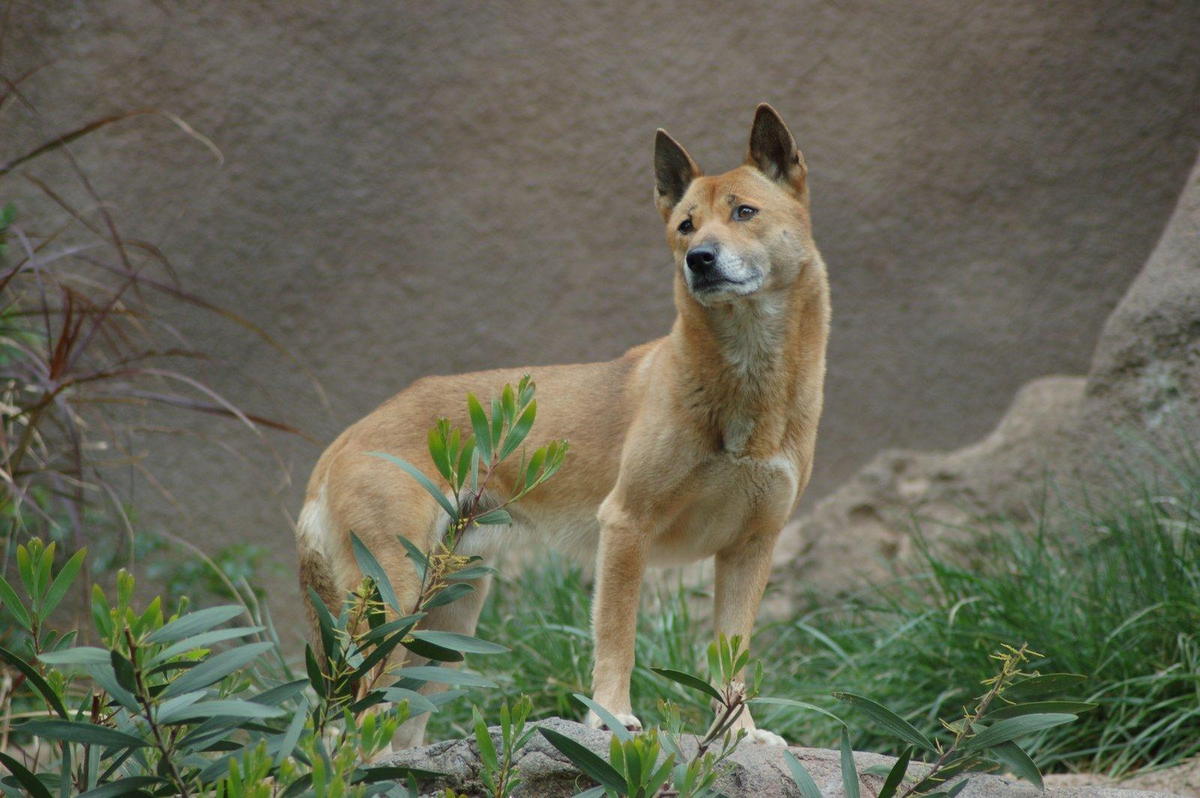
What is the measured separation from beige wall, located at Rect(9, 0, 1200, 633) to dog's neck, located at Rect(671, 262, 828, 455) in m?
3.32

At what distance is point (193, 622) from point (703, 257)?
188 centimetres

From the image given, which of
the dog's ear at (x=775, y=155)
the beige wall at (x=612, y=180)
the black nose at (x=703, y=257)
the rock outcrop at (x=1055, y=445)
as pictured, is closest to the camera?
the black nose at (x=703, y=257)

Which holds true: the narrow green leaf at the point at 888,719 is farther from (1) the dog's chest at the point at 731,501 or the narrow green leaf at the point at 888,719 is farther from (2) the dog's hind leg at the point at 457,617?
(2) the dog's hind leg at the point at 457,617

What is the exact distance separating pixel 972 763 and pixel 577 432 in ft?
6.45

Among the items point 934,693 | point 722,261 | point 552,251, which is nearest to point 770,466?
point 722,261

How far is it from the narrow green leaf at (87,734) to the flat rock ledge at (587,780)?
0.84 meters

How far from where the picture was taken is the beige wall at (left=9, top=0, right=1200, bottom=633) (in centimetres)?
638

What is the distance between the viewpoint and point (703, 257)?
10.3 ft

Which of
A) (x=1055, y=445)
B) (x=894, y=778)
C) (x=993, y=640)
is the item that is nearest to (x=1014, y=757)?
(x=894, y=778)

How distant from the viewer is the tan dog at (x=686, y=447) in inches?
127

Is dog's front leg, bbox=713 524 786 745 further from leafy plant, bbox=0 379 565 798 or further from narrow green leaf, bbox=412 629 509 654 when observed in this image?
narrow green leaf, bbox=412 629 509 654

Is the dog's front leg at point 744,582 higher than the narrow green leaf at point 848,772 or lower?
lower

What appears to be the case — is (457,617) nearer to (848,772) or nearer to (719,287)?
(719,287)

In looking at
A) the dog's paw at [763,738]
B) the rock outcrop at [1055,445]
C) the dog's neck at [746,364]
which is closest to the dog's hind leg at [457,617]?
the dog's neck at [746,364]
